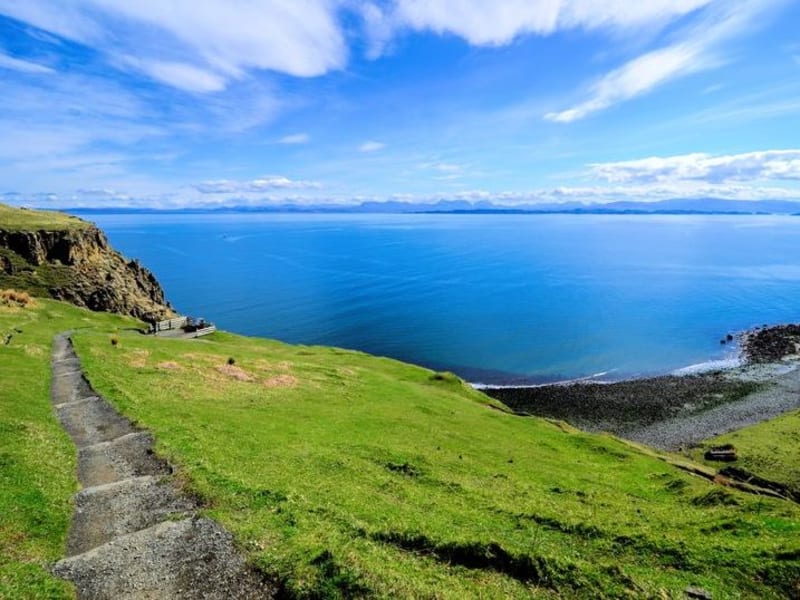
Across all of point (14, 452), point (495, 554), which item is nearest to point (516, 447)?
point (495, 554)

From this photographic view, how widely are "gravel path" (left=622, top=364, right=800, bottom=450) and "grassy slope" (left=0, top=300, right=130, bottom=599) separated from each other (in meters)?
64.4

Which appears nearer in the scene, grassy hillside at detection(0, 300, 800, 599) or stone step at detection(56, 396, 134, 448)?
grassy hillside at detection(0, 300, 800, 599)

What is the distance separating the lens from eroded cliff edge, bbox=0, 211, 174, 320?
271ft

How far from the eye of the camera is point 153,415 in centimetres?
3291

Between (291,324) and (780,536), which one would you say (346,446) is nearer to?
(780,536)

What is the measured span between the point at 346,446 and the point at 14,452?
1793 cm

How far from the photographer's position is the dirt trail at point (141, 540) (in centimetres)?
1616

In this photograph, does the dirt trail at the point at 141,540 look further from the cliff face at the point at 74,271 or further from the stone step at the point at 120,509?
the cliff face at the point at 74,271

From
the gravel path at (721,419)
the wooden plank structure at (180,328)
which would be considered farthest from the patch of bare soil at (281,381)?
the gravel path at (721,419)

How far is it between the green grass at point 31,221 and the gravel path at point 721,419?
105 metres

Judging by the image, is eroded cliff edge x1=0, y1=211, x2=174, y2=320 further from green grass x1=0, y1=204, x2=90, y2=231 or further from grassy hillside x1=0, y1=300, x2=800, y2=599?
grassy hillside x1=0, y1=300, x2=800, y2=599

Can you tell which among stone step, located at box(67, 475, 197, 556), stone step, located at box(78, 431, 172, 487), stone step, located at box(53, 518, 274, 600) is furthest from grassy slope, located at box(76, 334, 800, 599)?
stone step, located at box(67, 475, 197, 556)

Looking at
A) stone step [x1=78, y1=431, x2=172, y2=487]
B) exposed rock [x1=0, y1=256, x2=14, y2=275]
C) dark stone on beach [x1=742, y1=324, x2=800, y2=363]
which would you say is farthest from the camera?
dark stone on beach [x1=742, y1=324, x2=800, y2=363]

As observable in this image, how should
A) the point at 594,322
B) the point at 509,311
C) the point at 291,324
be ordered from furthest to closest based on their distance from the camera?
1. the point at 509,311
2. the point at 594,322
3. the point at 291,324
